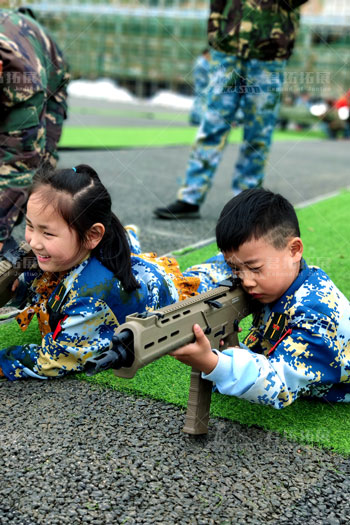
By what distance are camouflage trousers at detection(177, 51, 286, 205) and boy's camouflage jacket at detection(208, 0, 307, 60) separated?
0.07 meters

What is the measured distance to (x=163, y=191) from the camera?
235 inches

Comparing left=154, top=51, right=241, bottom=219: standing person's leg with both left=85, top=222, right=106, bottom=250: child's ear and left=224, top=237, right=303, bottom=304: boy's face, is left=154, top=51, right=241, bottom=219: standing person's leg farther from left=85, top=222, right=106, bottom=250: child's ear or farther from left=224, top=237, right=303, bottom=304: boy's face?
left=224, top=237, right=303, bottom=304: boy's face

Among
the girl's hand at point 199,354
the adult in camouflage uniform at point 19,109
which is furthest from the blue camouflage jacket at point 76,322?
the adult in camouflage uniform at point 19,109

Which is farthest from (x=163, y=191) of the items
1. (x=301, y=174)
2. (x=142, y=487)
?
(x=142, y=487)

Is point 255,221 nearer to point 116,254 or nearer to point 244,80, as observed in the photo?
point 116,254

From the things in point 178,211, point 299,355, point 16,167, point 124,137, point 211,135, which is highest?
point 299,355

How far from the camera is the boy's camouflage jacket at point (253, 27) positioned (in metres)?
4.13

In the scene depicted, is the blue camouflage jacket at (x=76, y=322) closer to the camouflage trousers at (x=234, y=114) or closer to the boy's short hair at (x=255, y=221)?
the boy's short hair at (x=255, y=221)

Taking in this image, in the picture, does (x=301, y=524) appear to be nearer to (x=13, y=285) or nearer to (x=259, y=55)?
(x=13, y=285)

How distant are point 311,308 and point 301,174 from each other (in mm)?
6379

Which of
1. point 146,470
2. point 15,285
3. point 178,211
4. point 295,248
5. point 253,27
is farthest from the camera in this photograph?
point 178,211

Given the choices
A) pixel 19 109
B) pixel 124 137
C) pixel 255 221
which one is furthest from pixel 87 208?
pixel 124 137

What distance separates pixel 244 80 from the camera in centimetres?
430

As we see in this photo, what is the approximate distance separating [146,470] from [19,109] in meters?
2.11
